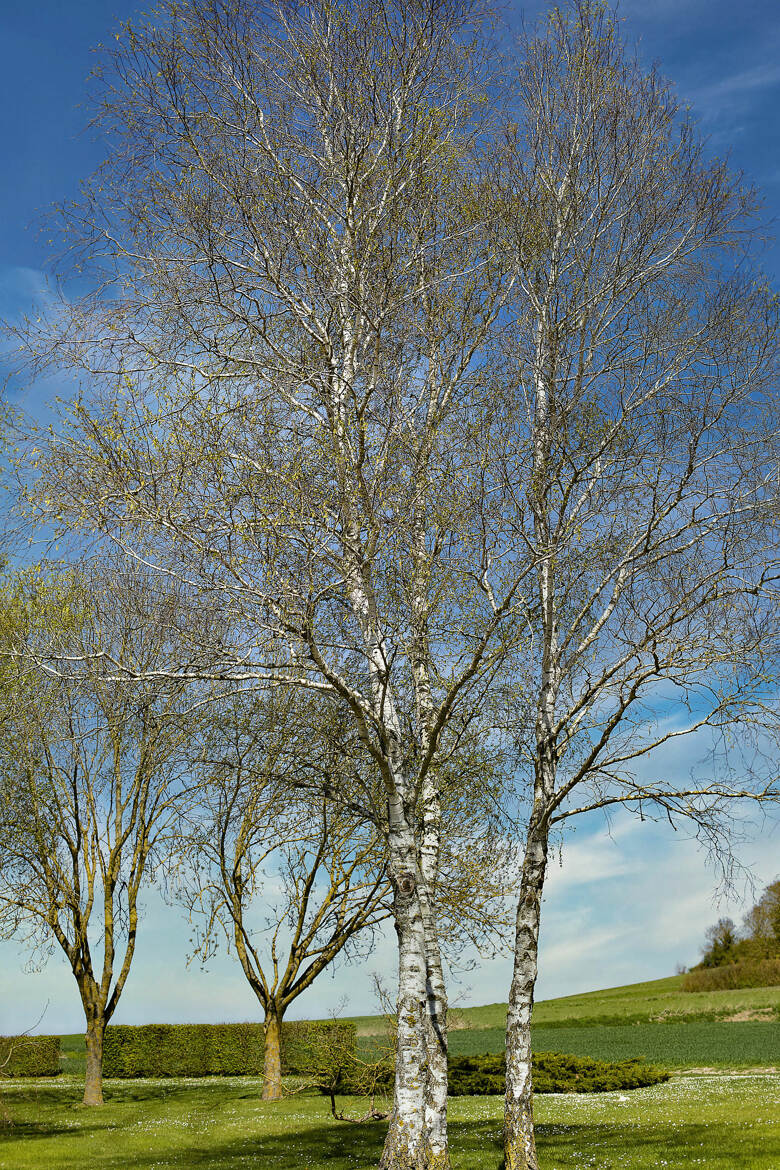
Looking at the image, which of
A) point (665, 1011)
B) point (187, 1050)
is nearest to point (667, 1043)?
point (665, 1011)

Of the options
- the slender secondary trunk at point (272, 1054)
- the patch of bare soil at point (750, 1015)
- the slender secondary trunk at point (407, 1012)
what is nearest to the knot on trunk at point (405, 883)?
the slender secondary trunk at point (407, 1012)

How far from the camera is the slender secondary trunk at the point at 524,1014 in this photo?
890 cm

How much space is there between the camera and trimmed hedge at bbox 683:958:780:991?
1905 inches

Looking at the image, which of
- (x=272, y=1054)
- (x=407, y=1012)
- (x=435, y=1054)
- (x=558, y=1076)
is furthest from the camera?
(x=558, y=1076)

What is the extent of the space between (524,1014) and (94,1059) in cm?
1392

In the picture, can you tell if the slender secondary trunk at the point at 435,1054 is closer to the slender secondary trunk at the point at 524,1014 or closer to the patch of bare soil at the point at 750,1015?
the slender secondary trunk at the point at 524,1014

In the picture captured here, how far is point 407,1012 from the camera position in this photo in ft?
24.7

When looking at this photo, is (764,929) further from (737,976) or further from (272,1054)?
(272,1054)

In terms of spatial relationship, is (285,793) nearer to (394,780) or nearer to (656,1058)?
(394,780)

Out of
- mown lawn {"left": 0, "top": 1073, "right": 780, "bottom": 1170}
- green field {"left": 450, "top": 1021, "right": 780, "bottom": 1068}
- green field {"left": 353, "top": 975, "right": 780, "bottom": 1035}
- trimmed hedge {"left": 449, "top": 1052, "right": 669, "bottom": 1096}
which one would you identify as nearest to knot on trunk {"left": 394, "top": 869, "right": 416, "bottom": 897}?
mown lawn {"left": 0, "top": 1073, "right": 780, "bottom": 1170}

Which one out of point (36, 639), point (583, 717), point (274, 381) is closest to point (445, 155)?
point (274, 381)

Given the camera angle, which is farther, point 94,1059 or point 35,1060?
point 35,1060

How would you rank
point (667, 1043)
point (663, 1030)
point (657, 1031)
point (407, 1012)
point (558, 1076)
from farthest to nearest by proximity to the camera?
point (663, 1030) < point (657, 1031) < point (667, 1043) < point (558, 1076) < point (407, 1012)

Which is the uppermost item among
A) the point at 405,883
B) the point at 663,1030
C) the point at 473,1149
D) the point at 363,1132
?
the point at 405,883
